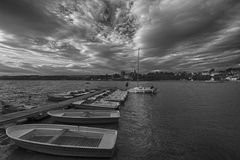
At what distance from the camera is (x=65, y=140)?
8.85m

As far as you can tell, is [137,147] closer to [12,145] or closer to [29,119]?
[12,145]

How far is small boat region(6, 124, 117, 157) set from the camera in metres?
7.48

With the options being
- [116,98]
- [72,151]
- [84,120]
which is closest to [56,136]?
[72,151]

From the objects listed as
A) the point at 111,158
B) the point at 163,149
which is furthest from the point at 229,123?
the point at 111,158

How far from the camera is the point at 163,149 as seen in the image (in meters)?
9.77

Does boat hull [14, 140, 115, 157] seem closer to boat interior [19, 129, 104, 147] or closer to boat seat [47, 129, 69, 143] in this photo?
boat seat [47, 129, 69, 143]

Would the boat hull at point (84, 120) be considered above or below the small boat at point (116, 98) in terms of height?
below

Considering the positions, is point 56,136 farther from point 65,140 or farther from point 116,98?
point 116,98

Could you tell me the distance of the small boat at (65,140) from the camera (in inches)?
295

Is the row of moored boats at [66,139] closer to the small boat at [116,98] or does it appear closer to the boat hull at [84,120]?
the boat hull at [84,120]

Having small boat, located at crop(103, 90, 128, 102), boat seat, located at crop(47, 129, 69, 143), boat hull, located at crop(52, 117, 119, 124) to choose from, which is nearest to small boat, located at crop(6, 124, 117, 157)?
boat seat, located at crop(47, 129, 69, 143)

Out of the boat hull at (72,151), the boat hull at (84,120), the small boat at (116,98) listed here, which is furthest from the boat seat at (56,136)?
the small boat at (116,98)

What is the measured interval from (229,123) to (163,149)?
39.5ft

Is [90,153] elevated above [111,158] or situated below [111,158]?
above
